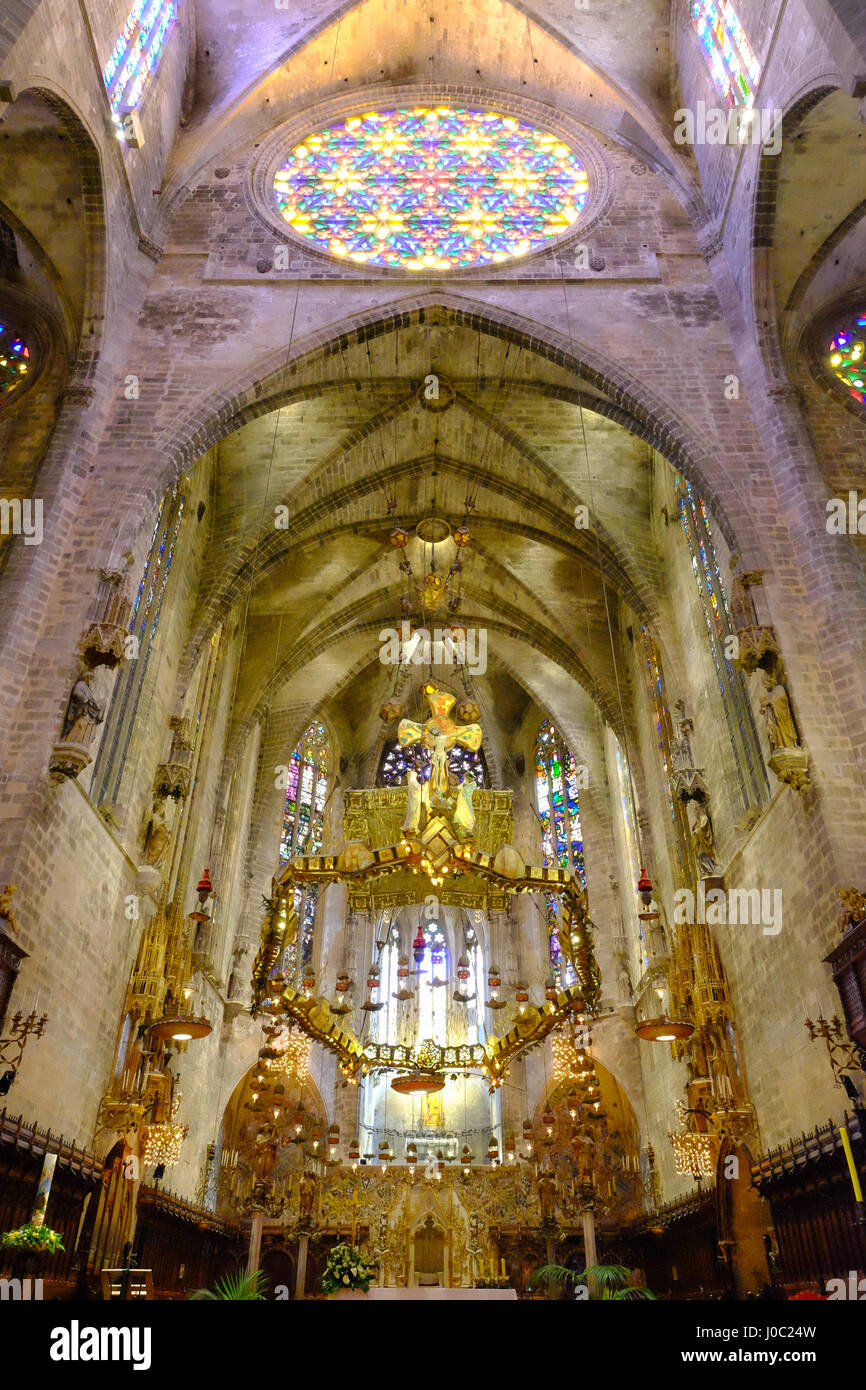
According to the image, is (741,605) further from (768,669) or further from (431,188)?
(431,188)

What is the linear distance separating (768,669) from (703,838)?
400 centimetres

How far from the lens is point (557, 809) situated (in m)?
25.2

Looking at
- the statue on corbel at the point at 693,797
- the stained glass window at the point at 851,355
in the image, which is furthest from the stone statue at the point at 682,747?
the stained glass window at the point at 851,355

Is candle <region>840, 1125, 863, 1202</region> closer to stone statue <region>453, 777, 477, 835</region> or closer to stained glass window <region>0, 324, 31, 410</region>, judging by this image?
stone statue <region>453, 777, 477, 835</region>

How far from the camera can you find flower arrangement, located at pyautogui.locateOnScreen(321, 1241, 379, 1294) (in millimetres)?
Answer: 11266

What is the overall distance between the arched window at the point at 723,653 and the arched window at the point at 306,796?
40.0ft

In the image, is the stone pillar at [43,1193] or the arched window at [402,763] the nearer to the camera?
the stone pillar at [43,1193]

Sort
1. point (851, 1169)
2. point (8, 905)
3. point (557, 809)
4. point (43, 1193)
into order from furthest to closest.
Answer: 1. point (557, 809)
2. point (8, 905)
3. point (43, 1193)
4. point (851, 1169)

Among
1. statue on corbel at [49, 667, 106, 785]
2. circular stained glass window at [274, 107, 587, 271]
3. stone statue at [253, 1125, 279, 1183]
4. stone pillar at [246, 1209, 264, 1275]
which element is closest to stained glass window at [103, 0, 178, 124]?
circular stained glass window at [274, 107, 587, 271]

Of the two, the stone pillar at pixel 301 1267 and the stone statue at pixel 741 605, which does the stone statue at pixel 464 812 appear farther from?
the stone pillar at pixel 301 1267

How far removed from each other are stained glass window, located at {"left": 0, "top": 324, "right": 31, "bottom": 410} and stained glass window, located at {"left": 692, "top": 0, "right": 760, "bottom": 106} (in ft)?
38.7

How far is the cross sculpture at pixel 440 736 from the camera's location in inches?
492

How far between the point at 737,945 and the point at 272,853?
462 inches

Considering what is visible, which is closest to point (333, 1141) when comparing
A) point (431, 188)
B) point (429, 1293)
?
point (429, 1293)
